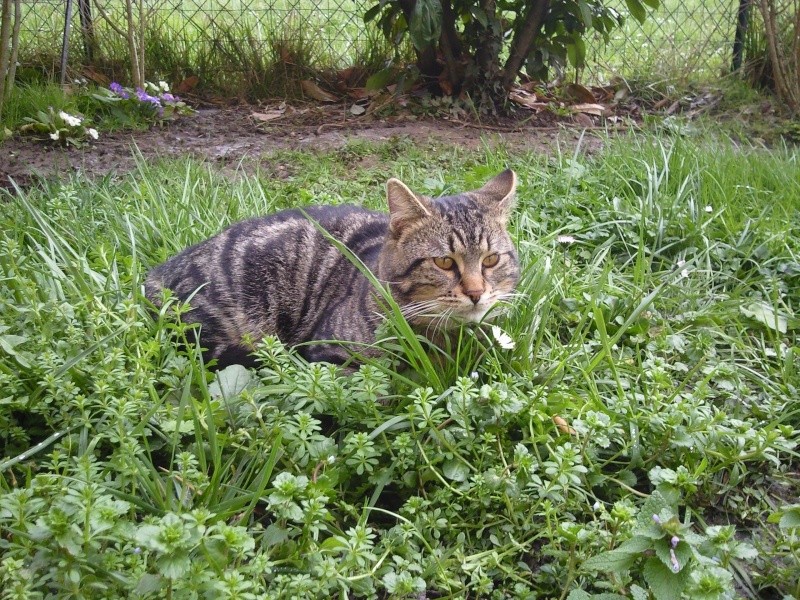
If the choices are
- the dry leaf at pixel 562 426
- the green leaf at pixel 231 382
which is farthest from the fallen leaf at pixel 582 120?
the green leaf at pixel 231 382

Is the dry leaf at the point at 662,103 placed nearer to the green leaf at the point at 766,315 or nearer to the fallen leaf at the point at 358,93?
the fallen leaf at the point at 358,93

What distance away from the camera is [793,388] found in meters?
2.54

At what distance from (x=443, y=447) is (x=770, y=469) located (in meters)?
1.03

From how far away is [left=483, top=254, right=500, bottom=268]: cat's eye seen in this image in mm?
2762

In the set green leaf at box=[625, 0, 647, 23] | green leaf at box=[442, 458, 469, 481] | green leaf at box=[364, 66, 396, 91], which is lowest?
green leaf at box=[442, 458, 469, 481]

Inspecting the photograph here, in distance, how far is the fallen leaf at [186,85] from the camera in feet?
21.6

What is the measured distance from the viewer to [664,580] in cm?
152

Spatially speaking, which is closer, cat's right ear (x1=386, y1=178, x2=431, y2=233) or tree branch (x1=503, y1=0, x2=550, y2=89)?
cat's right ear (x1=386, y1=178, x2=431, y2=233)

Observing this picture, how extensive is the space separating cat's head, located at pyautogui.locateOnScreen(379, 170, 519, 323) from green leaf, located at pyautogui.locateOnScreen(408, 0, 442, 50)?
2.95 meters

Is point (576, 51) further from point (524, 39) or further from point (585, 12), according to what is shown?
point (585, 12)

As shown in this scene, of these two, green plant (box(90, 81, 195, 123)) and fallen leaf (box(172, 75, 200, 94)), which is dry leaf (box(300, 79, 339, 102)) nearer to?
fallen leaf (box(172, 75, 200, 94))

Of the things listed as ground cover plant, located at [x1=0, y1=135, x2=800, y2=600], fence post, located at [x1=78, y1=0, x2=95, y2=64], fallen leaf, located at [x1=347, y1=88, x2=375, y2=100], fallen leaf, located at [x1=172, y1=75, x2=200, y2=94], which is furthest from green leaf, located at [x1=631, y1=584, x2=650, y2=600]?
fence post, located at [x1=78, y1=0, x2=95, y2=64]

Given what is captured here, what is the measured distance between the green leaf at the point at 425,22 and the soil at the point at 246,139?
69cm

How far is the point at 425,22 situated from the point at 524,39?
962mm
